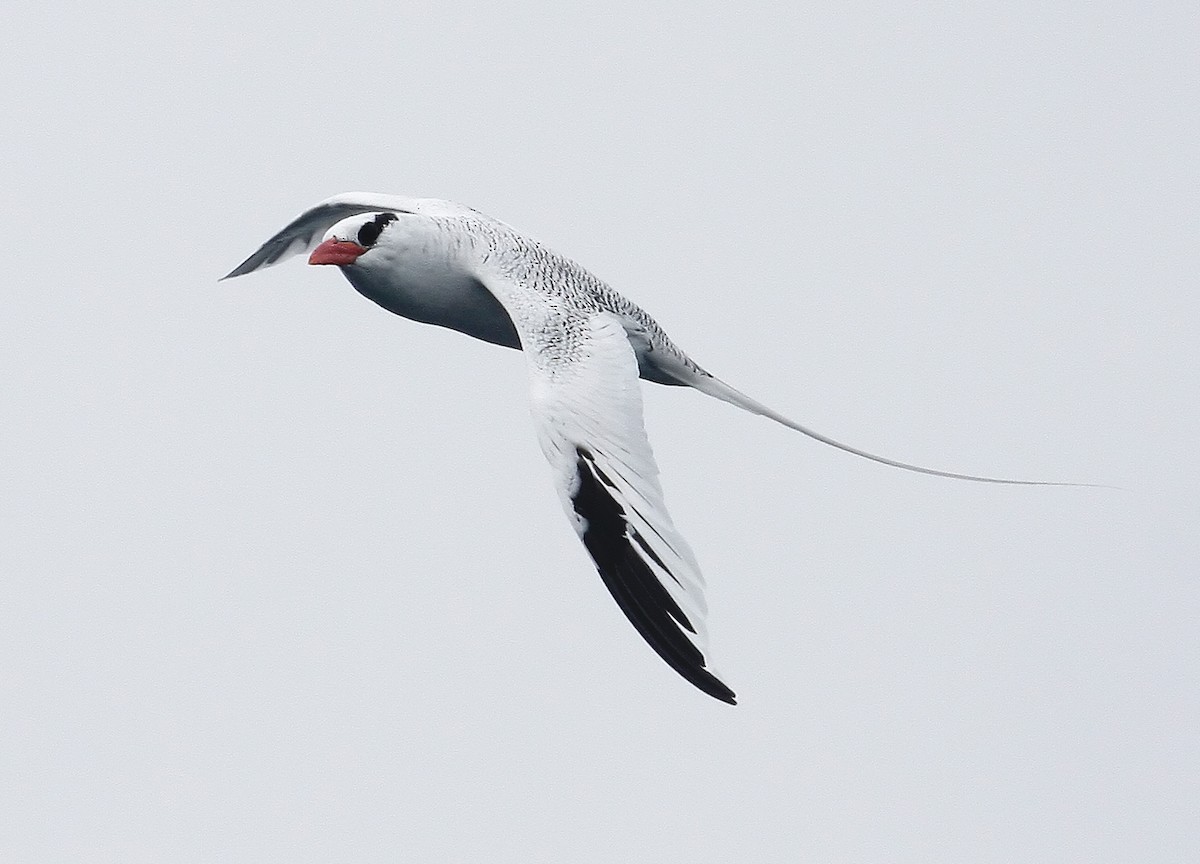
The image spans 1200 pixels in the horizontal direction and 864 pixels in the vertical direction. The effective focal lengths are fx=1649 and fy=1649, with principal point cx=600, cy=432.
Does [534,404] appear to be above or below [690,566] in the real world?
above

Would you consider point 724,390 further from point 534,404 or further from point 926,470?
point 534,404

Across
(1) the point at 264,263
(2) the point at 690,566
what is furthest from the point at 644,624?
(1) the point at 264,263

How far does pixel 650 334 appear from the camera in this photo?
42.4ft

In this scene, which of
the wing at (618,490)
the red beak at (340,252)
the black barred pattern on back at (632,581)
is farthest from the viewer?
the red beak at (340,252)

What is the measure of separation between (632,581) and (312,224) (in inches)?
263

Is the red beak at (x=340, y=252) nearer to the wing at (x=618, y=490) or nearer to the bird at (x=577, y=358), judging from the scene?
the bird at (x=577, y=358)

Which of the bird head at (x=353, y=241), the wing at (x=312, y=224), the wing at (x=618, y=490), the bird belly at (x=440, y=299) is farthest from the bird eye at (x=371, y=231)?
the wing at (x=618, y=490)

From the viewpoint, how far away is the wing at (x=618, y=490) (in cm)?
956

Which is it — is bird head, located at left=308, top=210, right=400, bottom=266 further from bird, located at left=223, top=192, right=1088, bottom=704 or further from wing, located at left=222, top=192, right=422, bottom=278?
wing, located at left=222, top=192, right=422, bottom=278

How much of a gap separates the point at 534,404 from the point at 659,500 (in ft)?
3.56

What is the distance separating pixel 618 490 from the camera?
1020 centimetres

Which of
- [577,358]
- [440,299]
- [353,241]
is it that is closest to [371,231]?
[353,241]

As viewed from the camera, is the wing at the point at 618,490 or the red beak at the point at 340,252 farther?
the red beak at the point at 340,252

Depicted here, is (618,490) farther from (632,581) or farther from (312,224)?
(312,224)
